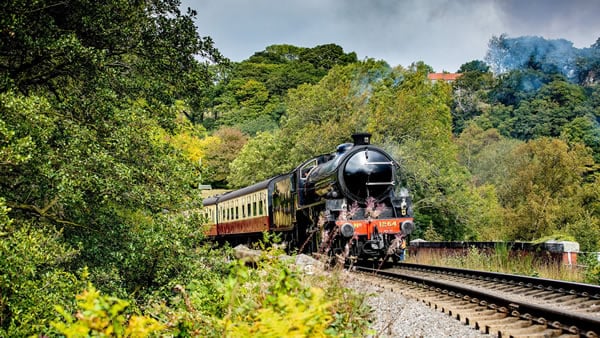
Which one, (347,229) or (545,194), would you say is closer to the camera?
(347,229)

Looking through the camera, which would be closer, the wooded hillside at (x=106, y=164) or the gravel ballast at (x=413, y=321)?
the gravel ballast at (x=413, y=321)

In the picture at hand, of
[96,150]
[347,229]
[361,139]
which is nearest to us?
[96,150]

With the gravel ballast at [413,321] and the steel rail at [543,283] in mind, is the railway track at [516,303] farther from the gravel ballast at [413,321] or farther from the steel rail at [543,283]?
the gravel ballast at [413,321]

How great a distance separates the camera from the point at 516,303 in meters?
8.38

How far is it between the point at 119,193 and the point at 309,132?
27425mm

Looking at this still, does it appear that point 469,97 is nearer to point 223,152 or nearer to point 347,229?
point 223,152

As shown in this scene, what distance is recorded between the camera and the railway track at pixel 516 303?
7184 mm

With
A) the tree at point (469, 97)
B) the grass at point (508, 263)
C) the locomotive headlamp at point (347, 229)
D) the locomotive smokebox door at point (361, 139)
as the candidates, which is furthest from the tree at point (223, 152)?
the locomotive headlamp at point (347, 229)

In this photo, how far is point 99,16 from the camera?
1227 centimetres

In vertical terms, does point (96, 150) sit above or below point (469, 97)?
below

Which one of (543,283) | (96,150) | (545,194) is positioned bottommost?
(543,283)

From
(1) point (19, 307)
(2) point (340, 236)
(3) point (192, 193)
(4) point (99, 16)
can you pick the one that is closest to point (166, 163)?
(3) point (192, 193)

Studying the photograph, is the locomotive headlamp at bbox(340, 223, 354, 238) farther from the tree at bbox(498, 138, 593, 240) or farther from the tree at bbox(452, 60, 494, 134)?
the tree at bbox(452, 60, 494, 134)

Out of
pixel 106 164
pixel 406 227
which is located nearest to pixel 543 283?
pixel 406 227
